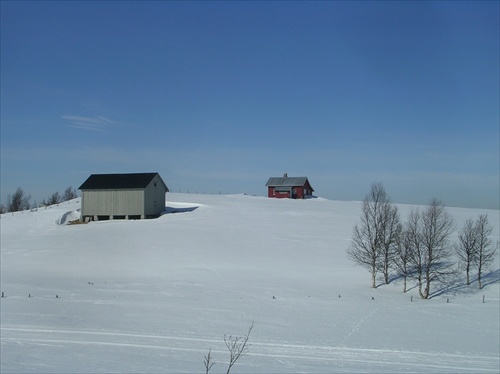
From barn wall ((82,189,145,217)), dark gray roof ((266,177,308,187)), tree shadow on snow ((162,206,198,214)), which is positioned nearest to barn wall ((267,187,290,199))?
dark gray roof ((266,177,308,187))

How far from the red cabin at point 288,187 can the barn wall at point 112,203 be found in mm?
33760

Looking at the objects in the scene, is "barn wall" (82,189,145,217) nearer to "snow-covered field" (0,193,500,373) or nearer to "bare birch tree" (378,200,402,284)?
"snow-covered field" (0,193,500,373)

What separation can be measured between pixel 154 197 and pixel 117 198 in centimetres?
441

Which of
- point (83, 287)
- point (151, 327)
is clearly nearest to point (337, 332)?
point (151, 327)

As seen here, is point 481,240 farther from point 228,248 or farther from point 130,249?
point 130,249

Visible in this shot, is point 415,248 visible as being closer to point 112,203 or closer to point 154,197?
point 154,197

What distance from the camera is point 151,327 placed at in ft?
66.4

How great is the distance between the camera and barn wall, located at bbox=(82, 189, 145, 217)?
55.7 m

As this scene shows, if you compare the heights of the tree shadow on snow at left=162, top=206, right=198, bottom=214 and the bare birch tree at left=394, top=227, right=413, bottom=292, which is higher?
the tree shadow on snow at left=162, top=206, right=198, bottom=214

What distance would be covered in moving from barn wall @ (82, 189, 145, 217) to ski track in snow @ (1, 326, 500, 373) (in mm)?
37158

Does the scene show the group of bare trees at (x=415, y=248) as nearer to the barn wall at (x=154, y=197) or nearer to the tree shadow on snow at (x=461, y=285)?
the tree shadow on snow at (x=461, y=285)

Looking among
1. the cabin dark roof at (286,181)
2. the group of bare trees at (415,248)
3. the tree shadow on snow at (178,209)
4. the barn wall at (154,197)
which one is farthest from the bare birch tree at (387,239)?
the cabin dark roof at (286,181)

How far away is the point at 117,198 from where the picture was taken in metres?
55.8

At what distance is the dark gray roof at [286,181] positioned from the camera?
83.8 meters
